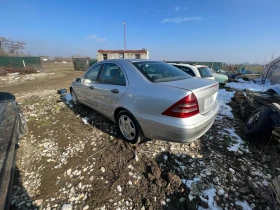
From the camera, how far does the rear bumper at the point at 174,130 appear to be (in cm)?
193

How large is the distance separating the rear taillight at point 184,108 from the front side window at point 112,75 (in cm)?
112

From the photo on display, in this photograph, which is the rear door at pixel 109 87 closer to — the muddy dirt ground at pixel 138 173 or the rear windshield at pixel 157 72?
the rear windshield at pixel 157 72

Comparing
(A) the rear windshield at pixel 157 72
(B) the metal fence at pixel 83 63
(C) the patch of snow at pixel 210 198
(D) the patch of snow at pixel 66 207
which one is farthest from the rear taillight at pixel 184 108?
(B) the metal fence at pixel 83 63

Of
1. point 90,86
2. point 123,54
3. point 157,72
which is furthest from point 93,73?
point 123,54

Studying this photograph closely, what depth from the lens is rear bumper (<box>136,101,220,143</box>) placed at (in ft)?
6.33

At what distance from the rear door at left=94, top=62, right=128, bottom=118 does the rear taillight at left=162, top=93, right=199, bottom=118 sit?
997mm

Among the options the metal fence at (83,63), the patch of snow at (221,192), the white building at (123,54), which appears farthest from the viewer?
the white building at (123,54)

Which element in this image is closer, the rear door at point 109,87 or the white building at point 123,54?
the rear door at point 109,87

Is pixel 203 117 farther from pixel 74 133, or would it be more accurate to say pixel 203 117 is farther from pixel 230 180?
pixel 74 133

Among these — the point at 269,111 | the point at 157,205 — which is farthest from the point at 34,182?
the point at 269,111

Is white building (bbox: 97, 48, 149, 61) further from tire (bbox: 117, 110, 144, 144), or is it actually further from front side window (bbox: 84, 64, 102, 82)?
tire (bbox: 117, 110, 144, 144)

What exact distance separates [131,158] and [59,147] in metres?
1.52

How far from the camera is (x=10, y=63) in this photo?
52.4 ft

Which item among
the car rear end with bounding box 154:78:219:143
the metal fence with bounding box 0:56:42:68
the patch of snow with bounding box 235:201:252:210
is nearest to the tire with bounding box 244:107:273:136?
the car rear end with bounding box 154:78:219:143
